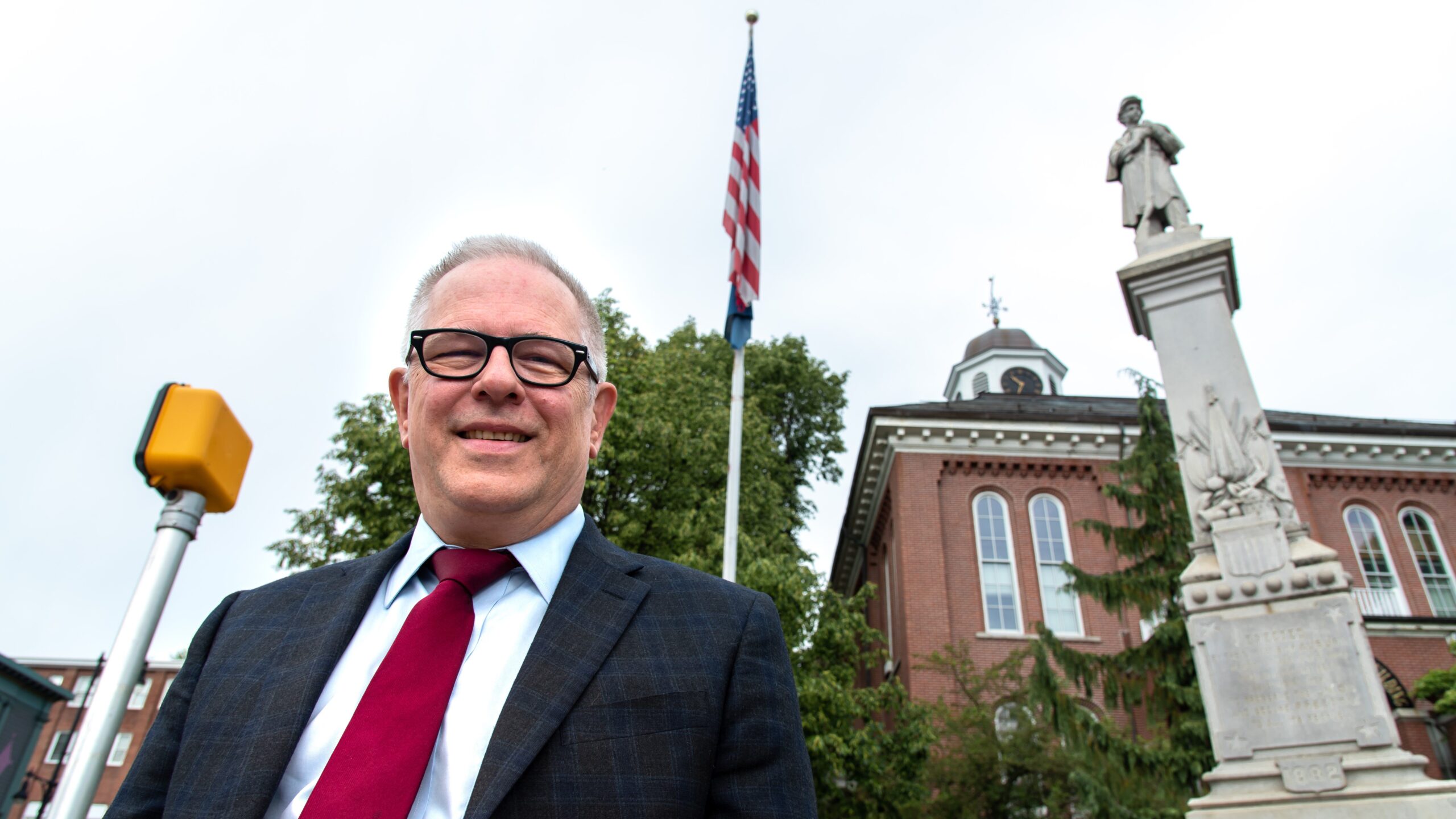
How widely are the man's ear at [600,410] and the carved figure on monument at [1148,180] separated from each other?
9.15m

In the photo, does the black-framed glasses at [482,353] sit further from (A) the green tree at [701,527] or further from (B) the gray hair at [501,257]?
(A) the green tree at [701,527]

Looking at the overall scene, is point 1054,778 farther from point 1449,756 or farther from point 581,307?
point 581,307

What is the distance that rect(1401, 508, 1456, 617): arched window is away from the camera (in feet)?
73.2

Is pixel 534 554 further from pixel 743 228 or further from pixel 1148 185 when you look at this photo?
pixel 1148 185

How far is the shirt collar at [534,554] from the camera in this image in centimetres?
179

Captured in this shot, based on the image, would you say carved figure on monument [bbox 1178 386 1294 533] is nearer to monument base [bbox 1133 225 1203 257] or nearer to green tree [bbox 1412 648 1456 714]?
monument base [bbox 1133 225 1203 257]

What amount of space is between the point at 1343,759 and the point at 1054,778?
25.8ft

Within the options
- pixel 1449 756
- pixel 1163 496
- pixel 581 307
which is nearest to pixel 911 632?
pixel 1163 496

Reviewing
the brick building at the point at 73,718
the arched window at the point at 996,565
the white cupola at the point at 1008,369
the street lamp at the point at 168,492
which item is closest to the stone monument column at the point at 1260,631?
the street lamp at the point at 168,492

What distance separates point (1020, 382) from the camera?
106 ft

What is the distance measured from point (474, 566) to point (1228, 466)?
26.6 feet

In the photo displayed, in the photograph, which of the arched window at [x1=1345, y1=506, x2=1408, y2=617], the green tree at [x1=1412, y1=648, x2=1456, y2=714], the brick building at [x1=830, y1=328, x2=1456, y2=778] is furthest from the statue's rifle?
the arched window at [x1=1345, y1=506, x2=1408, y2=617]

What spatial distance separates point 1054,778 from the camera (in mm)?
13578

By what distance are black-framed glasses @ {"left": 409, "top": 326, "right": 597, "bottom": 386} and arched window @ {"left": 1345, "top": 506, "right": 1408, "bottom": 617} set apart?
2636 cm
